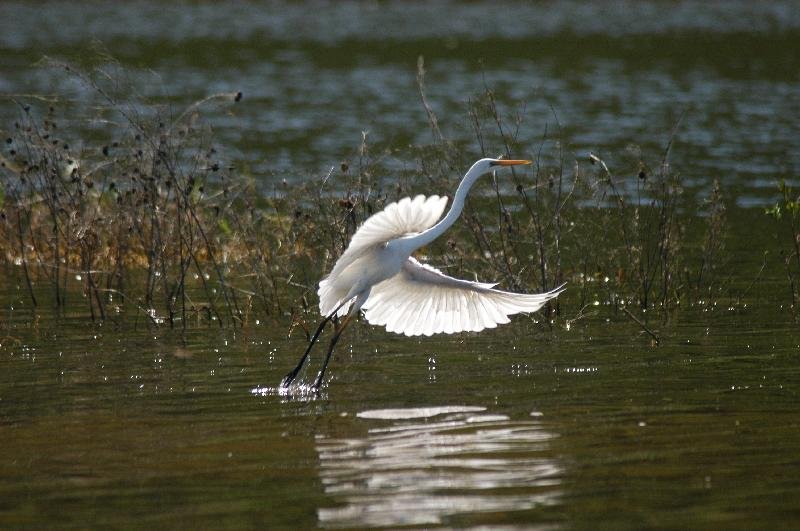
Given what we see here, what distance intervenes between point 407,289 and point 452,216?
133 centimetres

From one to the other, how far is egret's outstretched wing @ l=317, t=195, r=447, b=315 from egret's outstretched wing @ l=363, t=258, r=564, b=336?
A: 65cm

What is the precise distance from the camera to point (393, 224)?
27.2 ft

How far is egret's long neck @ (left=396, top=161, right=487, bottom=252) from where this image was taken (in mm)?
8578

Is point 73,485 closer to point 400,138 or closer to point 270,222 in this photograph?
point 270,222

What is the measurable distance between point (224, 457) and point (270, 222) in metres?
6.58

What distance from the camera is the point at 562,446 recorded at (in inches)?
276

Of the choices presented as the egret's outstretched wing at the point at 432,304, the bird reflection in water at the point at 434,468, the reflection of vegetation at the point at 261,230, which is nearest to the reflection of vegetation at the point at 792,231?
the reflection of vegetation at the point at 261,230

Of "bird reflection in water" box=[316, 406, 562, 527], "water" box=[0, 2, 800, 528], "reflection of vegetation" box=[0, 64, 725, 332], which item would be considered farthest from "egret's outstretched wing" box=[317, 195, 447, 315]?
"reflection of vegetation" box=[0, 64, 725, 332]

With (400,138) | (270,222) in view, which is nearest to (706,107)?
(400,138)

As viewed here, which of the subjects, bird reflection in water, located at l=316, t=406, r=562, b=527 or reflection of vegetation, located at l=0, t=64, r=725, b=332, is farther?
reflection of vegetation, located at l=0, t=64, r=725, b=332

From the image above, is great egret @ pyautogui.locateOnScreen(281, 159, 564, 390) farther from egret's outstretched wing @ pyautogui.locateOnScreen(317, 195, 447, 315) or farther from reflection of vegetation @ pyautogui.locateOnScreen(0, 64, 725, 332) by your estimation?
reflection of vegetation @ pyautogui.locateOnScreen(0, 64, 725, 332)

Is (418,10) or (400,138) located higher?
(418,10)

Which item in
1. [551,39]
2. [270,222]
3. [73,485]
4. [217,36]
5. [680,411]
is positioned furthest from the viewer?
[217,36]

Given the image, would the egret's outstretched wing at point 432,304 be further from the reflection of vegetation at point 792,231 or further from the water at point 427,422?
the reflection of vegetation at point 792,231
